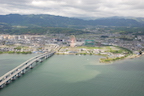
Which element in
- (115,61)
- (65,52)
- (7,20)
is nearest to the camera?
(115,61)

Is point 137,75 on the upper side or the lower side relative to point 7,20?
lower

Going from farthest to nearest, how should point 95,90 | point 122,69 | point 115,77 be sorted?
point 122,69 < point 115,77 < point 95,90

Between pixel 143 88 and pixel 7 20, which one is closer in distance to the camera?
pixel 143 88

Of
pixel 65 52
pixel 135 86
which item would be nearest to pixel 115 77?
pixel 135 86

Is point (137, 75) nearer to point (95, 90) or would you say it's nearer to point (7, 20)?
point (95, 90)

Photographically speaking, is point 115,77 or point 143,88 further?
point 115,77

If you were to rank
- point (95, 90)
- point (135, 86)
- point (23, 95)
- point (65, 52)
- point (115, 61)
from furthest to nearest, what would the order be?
point (65, 52) → point (115, 61) → point (135, 86) → point (95, 90) → point (23, 95)

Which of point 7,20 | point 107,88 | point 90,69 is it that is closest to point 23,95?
point 107,88

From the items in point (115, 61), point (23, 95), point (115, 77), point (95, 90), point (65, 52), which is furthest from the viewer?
point (65, 52)

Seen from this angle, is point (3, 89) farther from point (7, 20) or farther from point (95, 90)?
point (7, 20)
